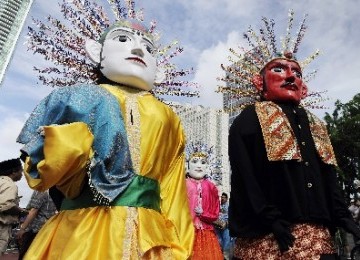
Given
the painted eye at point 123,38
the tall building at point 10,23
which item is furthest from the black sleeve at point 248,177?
the tall building at point 10,23

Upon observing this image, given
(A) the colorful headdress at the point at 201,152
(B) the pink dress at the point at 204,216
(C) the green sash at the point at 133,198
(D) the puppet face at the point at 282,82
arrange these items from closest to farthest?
(C) the green sash at the point at 133,198 → (D) the puppet face at the point at 282,82 → (B) the pink dress at the point at 204,216 → (A) the colorful headdress at the point at 201,152

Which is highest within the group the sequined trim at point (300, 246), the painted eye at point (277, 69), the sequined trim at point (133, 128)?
the painted eye at point (277, 69)

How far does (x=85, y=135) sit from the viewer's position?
207 centimetres

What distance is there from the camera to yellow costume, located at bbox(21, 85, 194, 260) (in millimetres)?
1964

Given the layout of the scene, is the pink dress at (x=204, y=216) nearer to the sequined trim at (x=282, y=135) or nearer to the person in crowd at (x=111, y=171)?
the sequined trim at (x=282, y=135)

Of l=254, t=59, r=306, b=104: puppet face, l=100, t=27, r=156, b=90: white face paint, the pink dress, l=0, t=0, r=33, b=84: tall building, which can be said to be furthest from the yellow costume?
l=0, t=0, r=33, b=84: tall building

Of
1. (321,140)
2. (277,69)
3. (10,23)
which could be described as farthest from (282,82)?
(10,23)

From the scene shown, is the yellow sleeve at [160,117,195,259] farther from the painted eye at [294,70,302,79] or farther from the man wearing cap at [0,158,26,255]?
the man wearing cap at [0,158,26,255]

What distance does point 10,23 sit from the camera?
2798cm

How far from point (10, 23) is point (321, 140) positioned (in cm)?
2894

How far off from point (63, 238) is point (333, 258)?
5.08ft

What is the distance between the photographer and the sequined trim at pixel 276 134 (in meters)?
2.63

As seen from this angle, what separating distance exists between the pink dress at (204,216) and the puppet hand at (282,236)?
291 centimetres

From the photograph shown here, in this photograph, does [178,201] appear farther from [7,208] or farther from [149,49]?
[7,208]
